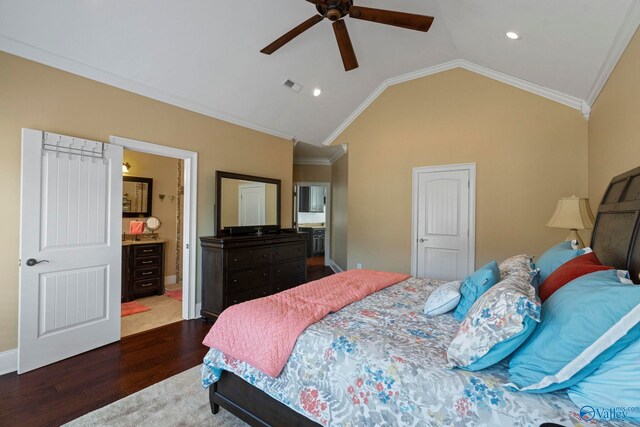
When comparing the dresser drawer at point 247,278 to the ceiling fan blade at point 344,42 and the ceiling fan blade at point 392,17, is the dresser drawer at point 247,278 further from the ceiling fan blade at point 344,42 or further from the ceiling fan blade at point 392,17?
the ceiling fan blade at point 392,17

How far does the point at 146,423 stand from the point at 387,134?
14.9ft

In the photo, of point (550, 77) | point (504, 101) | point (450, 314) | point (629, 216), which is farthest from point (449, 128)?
point (450, 314)

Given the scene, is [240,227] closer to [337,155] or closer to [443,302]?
[443,302]

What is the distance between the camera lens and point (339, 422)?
1.33 meters

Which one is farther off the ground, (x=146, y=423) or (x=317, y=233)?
(x=317, y=233)

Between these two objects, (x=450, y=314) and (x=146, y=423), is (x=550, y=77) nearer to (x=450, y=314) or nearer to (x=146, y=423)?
(x=450, y=314)

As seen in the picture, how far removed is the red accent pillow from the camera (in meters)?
1.43

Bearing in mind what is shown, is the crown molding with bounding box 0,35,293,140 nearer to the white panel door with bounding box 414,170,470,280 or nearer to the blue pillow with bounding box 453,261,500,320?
the white panel door with bounding box 414,170,470,280

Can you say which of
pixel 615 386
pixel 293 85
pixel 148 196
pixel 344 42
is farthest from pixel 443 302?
pixel 148 196

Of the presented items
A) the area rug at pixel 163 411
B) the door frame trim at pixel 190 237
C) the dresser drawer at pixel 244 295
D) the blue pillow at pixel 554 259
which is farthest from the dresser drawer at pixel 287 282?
the blue pillow at pixel 554 259

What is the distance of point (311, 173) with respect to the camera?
7.28 metres

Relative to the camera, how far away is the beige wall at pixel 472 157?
358cm

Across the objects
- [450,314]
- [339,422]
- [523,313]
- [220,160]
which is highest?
[220,160]

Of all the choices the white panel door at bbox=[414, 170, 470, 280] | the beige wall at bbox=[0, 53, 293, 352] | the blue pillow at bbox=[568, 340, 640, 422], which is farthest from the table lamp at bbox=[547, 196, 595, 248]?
the beige wall at bbox=[0, 53, 293, 352]
